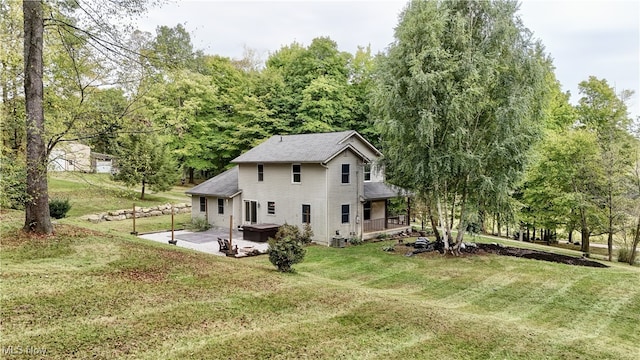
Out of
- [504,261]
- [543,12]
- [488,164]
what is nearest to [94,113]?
[488,164]

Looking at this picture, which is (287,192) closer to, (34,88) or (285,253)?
(285,253)

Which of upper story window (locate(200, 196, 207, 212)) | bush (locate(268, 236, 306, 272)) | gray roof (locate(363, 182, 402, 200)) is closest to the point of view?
bush (locate(268, 236, 306, 272))

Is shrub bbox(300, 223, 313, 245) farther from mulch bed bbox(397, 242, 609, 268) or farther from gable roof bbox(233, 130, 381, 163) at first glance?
mulch bed bbox(397, 242, 609, 268)

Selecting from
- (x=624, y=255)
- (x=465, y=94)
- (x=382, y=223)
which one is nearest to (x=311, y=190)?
(x=382, y=223)

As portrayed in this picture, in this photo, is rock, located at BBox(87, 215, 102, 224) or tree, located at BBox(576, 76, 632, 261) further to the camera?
rock, located at BBox(87, 215, 102, 224)

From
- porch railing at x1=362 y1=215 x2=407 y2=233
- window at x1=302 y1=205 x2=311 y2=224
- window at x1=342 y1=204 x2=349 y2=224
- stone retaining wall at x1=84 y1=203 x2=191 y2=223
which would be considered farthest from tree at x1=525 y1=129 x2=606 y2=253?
stone retaining wall at x1=84 y1=203 x2=191 y2=223

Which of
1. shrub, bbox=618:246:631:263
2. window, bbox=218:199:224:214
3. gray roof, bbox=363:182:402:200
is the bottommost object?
shrub, bbox=618:246:631:263
